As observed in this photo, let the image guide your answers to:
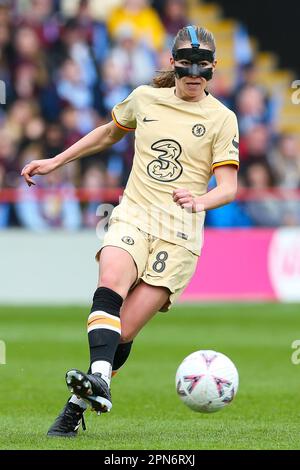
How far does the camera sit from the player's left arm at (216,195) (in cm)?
635

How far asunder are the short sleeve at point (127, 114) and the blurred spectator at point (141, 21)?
11.9 meters

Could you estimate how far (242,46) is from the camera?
69.6ft

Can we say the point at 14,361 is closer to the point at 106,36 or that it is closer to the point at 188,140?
the point at 188,140

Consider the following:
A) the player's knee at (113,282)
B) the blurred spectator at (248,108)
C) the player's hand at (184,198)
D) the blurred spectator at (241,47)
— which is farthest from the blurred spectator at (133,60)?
the player's hand at (184,198)

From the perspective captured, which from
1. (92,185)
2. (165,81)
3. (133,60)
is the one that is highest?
(133,60)

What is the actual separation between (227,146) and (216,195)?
0.39 metres

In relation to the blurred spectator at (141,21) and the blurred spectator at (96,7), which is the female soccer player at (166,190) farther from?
the blurred spectator at (141,21)

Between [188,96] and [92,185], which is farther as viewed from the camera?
[92,185]

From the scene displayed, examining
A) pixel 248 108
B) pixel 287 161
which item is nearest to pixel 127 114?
pixel 248 108

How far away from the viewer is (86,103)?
1756 centimetres

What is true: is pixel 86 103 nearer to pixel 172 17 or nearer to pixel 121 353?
pixel 172 17

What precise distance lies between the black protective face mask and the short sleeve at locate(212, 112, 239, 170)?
1.03 feet

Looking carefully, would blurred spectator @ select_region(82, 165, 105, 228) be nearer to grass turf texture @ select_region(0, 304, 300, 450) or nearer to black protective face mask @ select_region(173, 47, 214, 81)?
grass turf texture @ select_region(0, 304, 300, 450)
